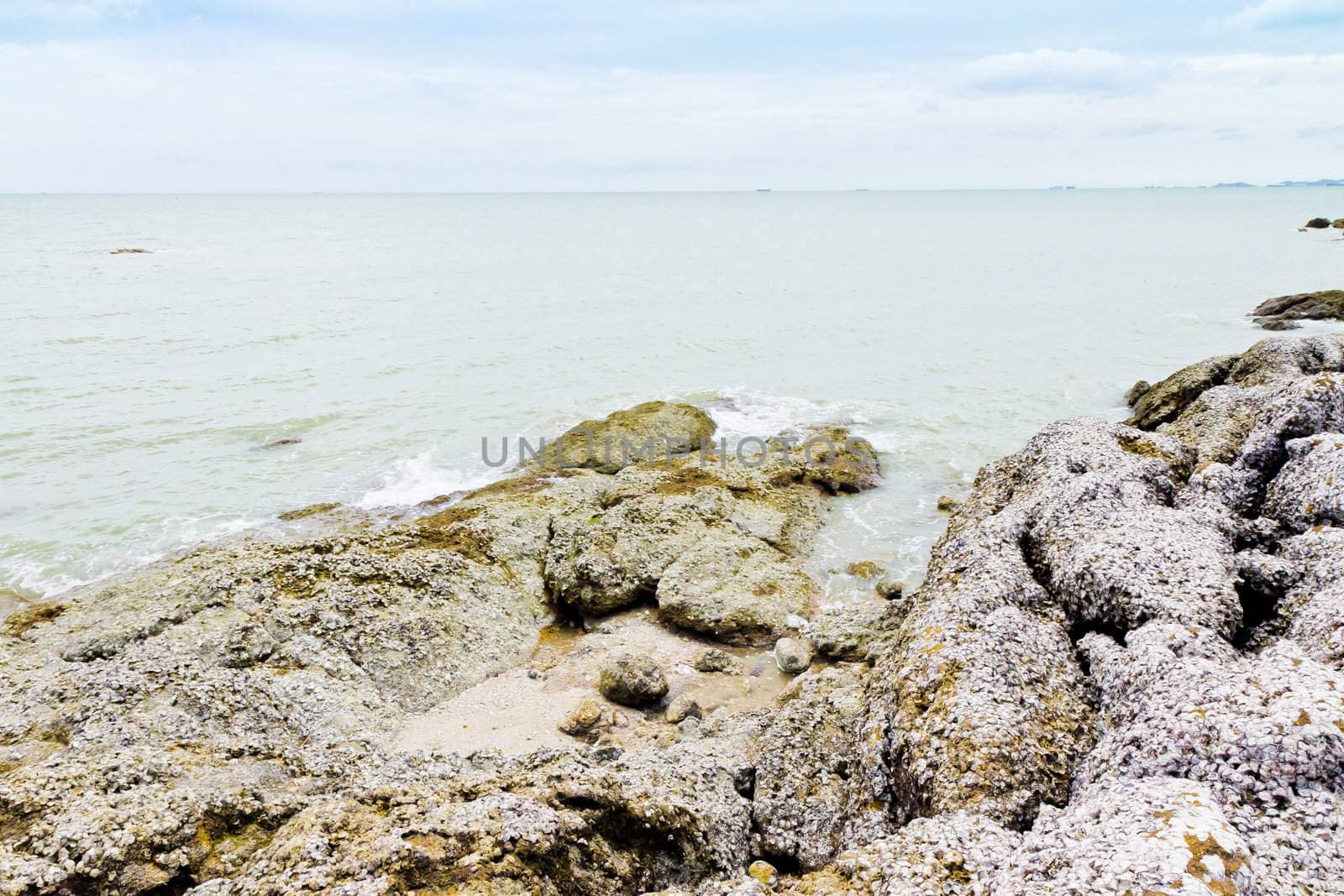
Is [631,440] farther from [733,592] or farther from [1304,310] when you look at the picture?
[1304,310]

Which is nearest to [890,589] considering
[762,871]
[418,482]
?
[762,871]

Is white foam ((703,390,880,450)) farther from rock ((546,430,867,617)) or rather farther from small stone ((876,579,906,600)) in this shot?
small stone ((876,579,906,600))

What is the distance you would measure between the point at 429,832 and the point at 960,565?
21.8 feet

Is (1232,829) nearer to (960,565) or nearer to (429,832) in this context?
(960,565)

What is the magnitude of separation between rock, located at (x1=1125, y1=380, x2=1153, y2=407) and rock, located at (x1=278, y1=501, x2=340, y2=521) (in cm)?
2931

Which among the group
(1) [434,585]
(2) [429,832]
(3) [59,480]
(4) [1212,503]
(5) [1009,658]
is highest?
(4) [1212,503]

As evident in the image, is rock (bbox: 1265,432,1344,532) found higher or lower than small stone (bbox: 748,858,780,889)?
higher

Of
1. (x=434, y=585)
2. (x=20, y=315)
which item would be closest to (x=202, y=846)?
(x=434, y=585)

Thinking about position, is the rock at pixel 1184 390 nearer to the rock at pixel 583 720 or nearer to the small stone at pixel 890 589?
the small stone at pixel 890 589

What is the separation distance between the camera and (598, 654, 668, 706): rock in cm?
1252

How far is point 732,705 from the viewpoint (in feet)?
41.8

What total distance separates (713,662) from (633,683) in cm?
197

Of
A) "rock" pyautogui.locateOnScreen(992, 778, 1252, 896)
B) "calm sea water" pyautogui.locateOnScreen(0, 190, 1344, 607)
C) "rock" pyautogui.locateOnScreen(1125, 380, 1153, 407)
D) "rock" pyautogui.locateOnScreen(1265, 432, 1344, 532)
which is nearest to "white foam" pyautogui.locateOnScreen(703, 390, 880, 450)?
"calm sea water" pyautogui.locateOnScreen(0, 190, 1344, 607)

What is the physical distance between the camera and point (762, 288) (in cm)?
6456
